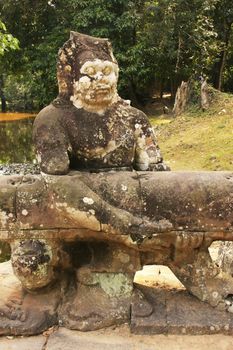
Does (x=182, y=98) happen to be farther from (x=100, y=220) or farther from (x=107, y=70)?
(x=100, y=220)

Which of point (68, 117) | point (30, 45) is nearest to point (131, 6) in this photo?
point (30, 45)

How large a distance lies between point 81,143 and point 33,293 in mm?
1274

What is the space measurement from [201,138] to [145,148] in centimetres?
1018

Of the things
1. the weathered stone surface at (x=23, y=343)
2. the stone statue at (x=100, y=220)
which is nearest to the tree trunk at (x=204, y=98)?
the stone statue at (x=100, y=220)

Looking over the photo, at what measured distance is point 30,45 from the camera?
76.0 ft

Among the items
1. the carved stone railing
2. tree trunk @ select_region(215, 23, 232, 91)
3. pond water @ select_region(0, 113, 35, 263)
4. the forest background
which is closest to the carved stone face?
Result: the carved stone railing

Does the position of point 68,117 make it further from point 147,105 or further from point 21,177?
point 147,105

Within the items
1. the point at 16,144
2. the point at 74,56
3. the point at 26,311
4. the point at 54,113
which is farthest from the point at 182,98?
the point at 26,311

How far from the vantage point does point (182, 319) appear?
368cm

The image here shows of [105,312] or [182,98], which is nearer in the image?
[105,312]

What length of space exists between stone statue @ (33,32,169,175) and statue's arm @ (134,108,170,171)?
3 centimetres

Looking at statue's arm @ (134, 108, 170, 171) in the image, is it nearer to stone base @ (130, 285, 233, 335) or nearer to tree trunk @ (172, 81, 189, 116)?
stone base @ (130, 285, 233, 335)

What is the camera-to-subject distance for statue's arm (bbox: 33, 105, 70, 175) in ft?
11.8

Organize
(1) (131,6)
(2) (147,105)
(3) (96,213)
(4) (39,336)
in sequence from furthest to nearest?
1. (2) (147,105)
2. (1) (131,6)
3. (4) (39,336)
4. (3) (96,213)
